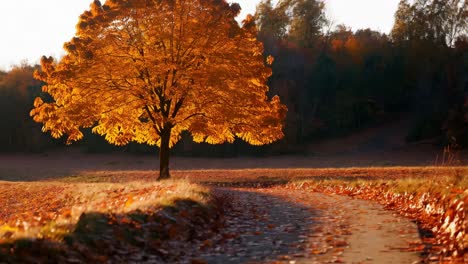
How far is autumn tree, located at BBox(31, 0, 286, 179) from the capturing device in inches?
810

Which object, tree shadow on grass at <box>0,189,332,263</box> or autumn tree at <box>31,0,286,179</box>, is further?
autumn tree at <box>31,0,286,179</box>

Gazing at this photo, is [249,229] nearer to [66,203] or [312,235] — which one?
[312,235]

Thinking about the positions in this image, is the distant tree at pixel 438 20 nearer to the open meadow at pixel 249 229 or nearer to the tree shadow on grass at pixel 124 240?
the open meadow at pixel 249 229

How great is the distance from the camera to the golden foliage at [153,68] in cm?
2058

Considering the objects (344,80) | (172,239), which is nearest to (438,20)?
(344,80)

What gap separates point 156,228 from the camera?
8.50 meters

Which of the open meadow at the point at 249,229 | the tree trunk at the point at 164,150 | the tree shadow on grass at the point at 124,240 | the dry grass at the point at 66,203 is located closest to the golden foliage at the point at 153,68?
the tree trunk at the point at 164,150

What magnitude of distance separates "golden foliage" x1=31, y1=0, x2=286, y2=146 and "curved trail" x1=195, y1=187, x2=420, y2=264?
8361 millimetres

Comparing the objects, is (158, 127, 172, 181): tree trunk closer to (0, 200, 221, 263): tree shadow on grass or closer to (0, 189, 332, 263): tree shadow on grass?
(0, 189, 332, 263): tree shadow on grass

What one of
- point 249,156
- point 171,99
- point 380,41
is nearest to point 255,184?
point 171,99

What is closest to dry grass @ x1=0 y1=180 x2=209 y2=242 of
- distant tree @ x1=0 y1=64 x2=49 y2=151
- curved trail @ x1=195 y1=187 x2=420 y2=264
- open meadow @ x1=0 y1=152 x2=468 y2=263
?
open meadow @ x1=0 y1=152 x2=468 y2=263

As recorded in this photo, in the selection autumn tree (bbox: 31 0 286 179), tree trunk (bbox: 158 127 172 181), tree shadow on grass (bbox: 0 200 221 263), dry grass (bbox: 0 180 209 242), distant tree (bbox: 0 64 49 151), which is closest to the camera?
tree shadow on grass (bbox: 0 200 221 263)

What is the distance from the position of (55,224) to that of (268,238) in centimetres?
344

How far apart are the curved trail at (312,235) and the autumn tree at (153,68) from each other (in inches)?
328
